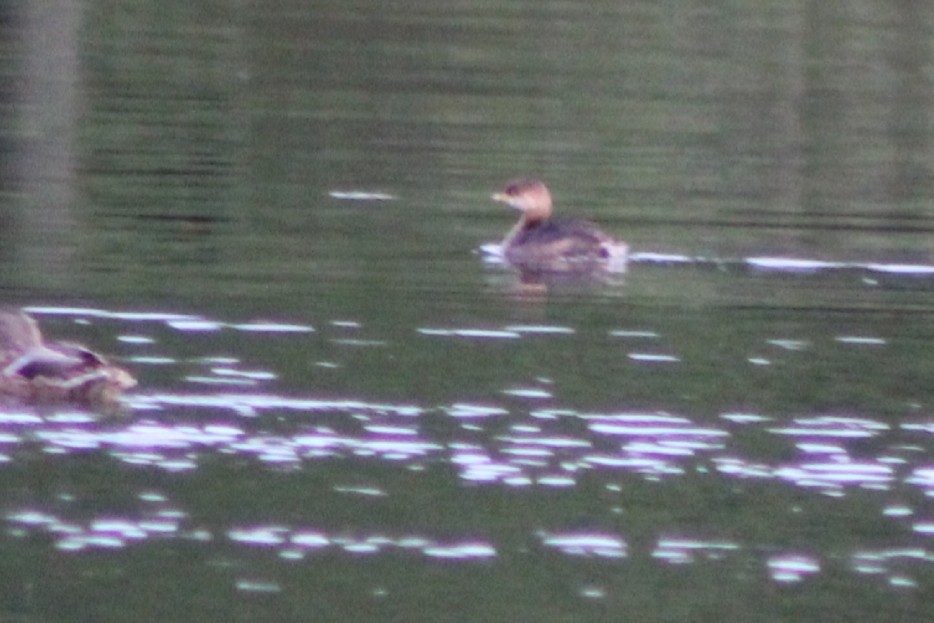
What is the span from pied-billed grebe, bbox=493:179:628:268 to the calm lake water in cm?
26

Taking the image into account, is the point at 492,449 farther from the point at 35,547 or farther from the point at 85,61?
the point at 85,61

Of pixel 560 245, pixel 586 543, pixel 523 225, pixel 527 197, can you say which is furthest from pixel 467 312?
pixel 527 197

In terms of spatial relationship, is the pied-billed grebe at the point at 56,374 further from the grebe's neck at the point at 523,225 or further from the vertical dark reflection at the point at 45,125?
the grebe's neck at the point at 523,225

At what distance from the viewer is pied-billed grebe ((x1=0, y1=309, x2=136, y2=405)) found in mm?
8844

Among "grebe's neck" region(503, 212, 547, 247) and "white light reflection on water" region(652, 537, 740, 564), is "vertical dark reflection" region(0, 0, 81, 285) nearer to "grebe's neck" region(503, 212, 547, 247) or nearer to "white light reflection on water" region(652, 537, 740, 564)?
"grebe's neck" region(503, 212, 547, 247)

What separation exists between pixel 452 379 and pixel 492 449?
1.01 meters

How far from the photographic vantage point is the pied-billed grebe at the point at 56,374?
8844 mm

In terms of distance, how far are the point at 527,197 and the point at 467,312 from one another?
3726 millimetres

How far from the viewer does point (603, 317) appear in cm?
1101

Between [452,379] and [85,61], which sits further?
[85,61]

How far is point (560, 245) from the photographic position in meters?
13.3

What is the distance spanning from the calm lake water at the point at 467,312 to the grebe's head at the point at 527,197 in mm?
233

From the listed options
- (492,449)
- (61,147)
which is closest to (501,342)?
(492,449)

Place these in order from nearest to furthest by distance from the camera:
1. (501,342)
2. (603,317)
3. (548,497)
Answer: (548,497) < (501,342) < (603,317)
